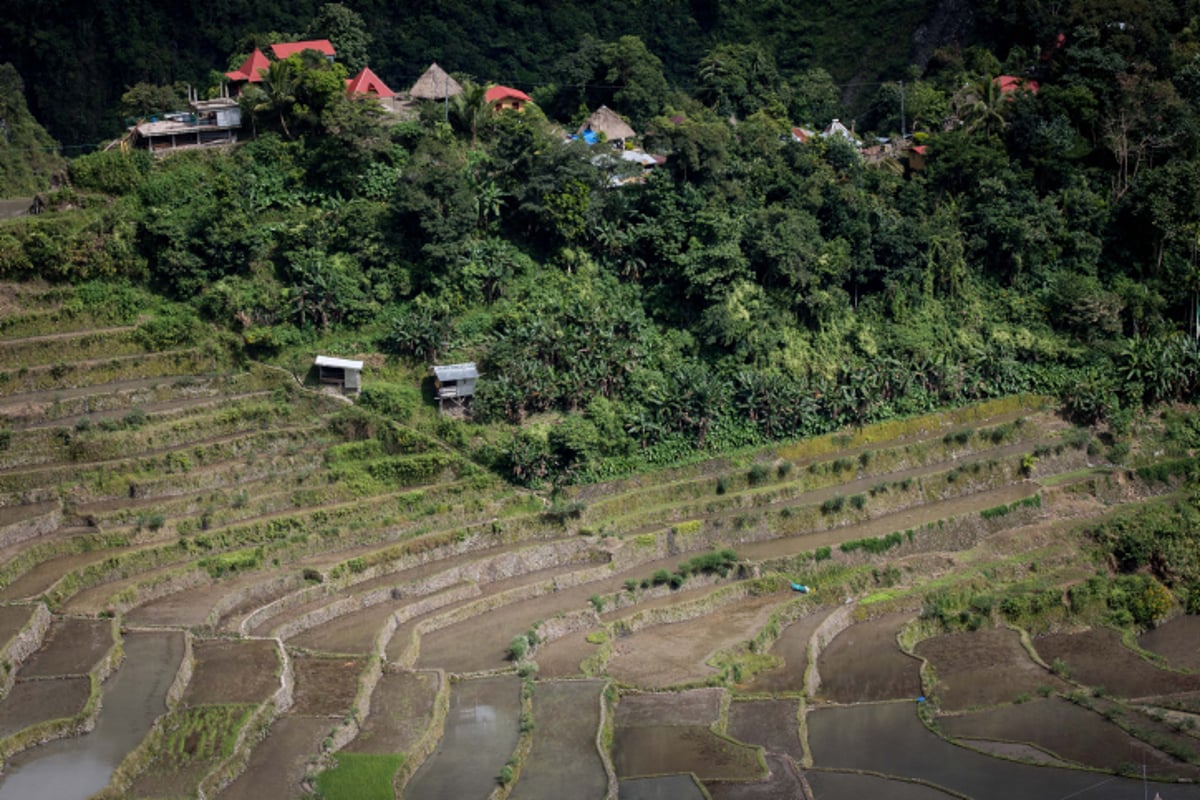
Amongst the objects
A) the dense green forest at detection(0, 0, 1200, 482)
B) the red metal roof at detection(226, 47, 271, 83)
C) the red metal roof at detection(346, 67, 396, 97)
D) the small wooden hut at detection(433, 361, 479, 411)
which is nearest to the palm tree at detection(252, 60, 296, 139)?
the dense green forest at detection(0, 0, 1200, 482)

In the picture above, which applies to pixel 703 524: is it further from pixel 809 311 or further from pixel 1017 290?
pixel 1017 290

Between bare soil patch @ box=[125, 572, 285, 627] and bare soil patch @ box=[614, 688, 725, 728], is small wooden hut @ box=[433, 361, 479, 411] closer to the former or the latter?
bare soil patch @ box=[125, 572, 285, 627]

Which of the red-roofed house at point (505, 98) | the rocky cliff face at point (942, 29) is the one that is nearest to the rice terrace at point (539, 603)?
the red-roofed house at point (505, 98)

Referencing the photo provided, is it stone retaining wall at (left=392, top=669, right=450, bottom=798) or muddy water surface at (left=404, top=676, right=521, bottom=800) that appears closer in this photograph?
muddy water surface at (left=404, top=676, right=521, bottom=800)

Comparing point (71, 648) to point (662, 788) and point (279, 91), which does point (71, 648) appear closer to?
point (662, 788)

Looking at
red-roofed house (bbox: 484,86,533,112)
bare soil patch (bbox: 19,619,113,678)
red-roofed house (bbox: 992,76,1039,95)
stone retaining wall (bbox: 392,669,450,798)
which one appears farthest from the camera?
red-roofed house (bbox: 992,76,1039,95)

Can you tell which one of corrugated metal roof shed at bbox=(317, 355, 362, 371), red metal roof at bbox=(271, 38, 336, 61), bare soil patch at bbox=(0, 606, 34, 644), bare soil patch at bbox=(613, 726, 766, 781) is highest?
red metal roof at bbox=(271, 38, 336, 61)

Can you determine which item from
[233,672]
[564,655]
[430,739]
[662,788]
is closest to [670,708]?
[564,655]
